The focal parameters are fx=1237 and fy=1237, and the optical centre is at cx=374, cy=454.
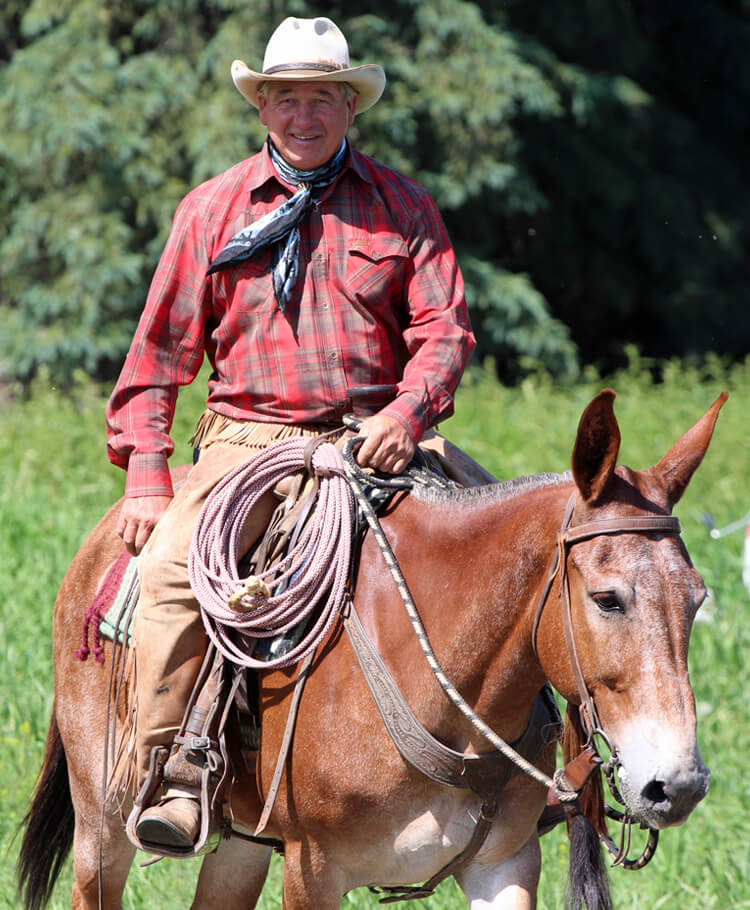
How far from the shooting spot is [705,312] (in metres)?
19.1

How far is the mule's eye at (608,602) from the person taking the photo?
2539 millimetres

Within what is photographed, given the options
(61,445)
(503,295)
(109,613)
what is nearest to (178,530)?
(109,613)

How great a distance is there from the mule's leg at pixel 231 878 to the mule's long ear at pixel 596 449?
6.42 feet

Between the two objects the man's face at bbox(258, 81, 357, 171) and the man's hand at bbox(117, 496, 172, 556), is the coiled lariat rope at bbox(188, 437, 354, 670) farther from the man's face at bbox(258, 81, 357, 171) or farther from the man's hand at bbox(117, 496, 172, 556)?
the man's face at bbox(258, 81, 357, 171)

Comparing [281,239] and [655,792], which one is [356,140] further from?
[655,792]

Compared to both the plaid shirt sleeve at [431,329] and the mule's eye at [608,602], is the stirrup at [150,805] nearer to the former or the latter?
the plaid shirt sleeve at [431,329]

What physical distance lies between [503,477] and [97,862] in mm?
6782

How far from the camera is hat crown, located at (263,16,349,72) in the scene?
3418 mm

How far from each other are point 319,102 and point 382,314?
616 mm

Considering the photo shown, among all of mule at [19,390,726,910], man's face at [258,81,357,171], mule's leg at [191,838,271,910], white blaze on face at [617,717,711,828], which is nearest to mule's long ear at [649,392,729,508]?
mule at [19,390,726,910]

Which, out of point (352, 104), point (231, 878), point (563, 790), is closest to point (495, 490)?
point (563, 790)

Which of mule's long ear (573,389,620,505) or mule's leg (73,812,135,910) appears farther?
mule's leg (73,812,135,910)

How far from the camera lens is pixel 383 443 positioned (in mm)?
3262

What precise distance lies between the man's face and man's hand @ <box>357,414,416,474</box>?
0.79 m
